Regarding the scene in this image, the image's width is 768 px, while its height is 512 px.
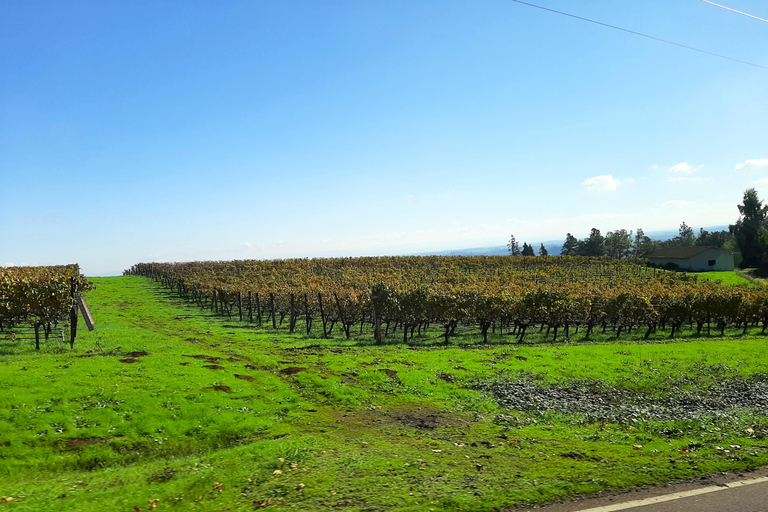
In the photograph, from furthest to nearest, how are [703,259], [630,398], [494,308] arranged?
[703,259]
[494,308]
[630,398]

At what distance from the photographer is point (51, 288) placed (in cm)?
2686

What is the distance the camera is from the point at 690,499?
9594 mm

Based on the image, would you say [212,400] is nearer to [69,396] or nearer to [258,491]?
[69,396]

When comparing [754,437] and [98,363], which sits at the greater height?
[98,363]

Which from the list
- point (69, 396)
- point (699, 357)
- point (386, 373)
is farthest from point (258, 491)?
point (699, 357)

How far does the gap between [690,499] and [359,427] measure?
921cm

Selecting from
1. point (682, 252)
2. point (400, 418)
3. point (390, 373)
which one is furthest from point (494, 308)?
point (682, 252)

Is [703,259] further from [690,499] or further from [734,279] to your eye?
[690,499]

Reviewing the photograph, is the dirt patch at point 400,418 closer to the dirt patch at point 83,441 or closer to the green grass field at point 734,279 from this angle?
the dirt patch at point 83,441

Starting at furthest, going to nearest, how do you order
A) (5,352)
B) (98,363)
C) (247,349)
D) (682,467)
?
(247,349) < (5,352) < (98,363) < (682,467)

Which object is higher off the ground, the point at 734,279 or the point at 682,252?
the point at 682,252

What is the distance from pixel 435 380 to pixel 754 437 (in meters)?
11.5

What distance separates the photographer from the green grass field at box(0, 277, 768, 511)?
10.0 m

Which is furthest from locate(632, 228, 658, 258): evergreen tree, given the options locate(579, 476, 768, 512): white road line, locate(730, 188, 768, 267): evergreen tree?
locate(579, 476, 768, 512): white road line
